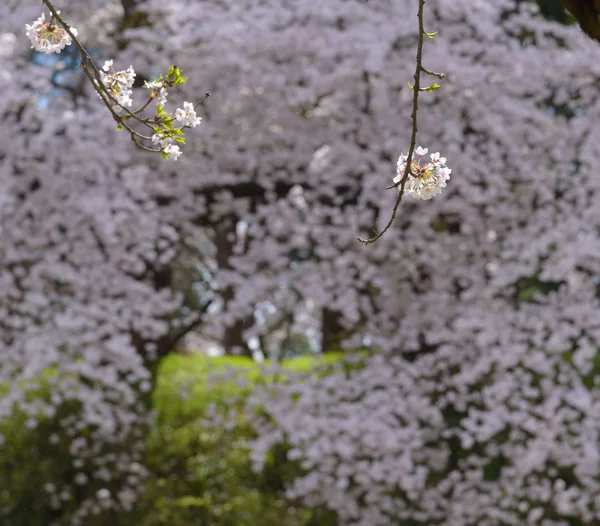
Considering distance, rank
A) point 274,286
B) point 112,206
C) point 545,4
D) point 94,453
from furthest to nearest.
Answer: point 545,4
point 94,453
point 274,286
point 112,206

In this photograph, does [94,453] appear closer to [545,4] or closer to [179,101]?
[179,101]

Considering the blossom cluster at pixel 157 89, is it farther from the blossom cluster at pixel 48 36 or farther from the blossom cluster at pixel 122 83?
the blossom cluster at pixel 48 36

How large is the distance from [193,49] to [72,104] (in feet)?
3.97

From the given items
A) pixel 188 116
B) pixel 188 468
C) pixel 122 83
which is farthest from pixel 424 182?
pixel 188 468

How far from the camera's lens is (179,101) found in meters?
8.09

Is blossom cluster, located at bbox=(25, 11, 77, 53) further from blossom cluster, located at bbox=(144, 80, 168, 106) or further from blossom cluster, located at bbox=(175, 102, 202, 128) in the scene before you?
blossom cluster, located at bbox=(175, 102, 202, 128)

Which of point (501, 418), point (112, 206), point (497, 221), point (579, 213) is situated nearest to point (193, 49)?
point (112, 206)

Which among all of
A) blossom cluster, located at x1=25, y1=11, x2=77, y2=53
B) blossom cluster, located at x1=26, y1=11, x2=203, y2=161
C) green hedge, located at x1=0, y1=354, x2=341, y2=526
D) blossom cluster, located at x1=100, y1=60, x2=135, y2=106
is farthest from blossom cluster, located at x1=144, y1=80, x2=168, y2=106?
green hedge, located at x1=0, y1=354, x2=341, y2=526

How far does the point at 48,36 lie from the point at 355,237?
4.68 m

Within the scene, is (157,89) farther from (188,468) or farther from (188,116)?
(188,468)

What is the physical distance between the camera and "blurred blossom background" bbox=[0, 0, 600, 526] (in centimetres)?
704

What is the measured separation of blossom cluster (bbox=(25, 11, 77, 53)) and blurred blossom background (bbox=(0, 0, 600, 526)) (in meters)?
3.96

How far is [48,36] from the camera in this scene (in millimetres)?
2764

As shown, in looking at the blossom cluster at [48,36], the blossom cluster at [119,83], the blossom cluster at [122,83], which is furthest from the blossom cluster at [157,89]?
the blossom cluster at [48,36]
